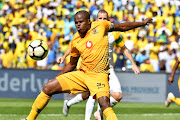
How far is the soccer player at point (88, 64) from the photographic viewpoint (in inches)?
246

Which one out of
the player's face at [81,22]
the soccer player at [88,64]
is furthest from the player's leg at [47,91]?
the player's face at [81,22]

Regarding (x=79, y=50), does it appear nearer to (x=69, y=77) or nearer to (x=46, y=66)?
(x=69, y=77)

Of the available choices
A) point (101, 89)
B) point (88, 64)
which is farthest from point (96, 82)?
point (88, 64)

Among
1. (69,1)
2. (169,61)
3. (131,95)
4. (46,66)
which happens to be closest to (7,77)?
(46,66)

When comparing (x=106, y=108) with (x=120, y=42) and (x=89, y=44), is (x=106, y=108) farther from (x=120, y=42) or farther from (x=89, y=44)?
(x=120, y=42)

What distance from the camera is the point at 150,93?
15.4 meters

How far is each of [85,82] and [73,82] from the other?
0.19m

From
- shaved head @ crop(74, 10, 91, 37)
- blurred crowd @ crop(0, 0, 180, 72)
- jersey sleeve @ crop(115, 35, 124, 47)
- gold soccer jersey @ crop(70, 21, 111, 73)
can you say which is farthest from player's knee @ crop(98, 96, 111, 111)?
blurred crowd @ crop(0, 0, 180, 72)

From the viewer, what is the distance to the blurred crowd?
17125mm

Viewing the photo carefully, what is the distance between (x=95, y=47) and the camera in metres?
6.28

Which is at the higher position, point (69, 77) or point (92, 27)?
point (92, 27)

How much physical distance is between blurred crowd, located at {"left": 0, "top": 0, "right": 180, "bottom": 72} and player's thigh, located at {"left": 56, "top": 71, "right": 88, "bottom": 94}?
9.83 m

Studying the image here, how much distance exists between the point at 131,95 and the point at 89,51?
30.3 ft

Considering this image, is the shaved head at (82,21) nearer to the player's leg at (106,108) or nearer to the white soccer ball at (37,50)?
the player's leg at (106,108)
